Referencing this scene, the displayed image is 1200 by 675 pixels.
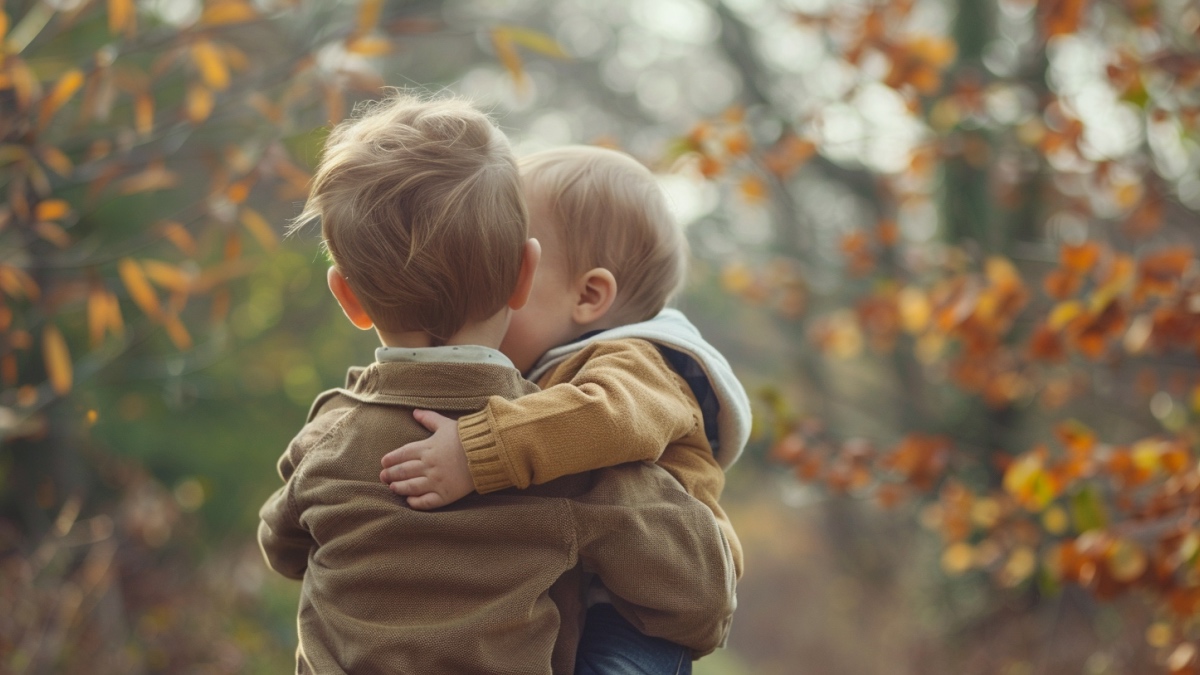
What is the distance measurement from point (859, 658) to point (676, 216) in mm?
9610

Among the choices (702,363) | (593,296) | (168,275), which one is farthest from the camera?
(168,275)

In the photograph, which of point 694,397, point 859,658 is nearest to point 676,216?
point 694,397

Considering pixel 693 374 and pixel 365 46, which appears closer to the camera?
pixel 693 374

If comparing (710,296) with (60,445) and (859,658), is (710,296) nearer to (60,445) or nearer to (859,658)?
(859,658)

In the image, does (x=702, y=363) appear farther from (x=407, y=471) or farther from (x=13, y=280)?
(x=13, y=280)

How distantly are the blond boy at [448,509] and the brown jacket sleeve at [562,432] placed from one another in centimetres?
7

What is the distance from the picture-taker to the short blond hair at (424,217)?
4.97 feet

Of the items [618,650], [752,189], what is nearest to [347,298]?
[618,650]

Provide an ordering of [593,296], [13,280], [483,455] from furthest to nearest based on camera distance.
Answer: [13,280] < [593,296] < [483,455]

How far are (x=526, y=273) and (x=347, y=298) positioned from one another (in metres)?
0.28

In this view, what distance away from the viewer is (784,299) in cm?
690

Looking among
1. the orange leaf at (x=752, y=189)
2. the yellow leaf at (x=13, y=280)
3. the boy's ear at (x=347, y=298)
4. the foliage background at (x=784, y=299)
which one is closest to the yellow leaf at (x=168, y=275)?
the foliage background at (x=784, y=299)

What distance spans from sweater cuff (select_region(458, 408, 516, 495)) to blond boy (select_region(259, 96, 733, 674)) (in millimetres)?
57

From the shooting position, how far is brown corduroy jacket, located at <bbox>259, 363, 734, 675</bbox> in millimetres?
1513
